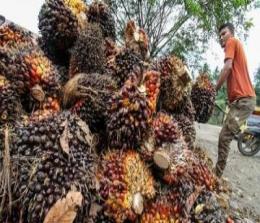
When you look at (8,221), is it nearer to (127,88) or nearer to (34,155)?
(34,155)

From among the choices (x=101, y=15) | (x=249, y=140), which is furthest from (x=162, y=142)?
(x=249, y=140)

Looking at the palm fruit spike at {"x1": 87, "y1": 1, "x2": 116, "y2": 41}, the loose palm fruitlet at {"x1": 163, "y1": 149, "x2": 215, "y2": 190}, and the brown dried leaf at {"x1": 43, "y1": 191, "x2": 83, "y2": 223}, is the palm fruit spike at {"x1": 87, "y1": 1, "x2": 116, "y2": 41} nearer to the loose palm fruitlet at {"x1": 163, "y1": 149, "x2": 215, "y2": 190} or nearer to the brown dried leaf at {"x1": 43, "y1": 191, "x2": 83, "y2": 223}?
the loose palm fruitlet at {"x1": 163, "y1": 149, "x2": 215, "y2": 190}

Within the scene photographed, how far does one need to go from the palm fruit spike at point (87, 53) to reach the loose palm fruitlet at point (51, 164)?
1.45 ft

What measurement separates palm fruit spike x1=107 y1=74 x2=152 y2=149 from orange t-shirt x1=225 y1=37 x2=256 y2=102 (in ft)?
9.18

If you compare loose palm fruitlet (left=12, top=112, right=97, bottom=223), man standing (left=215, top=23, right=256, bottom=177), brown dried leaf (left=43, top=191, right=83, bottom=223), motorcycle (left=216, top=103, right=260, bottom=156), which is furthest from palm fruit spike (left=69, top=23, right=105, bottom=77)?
motorcycle (left=216, top=103, right=260, bottom=156)

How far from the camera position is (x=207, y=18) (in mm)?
10898

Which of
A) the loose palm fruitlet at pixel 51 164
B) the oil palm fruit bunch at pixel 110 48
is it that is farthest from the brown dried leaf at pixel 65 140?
the oil palm fruit bunch at pixel 110 48

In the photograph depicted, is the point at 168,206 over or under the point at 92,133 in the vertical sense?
under

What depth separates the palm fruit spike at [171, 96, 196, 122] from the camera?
1.87m

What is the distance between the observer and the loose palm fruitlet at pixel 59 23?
186cm

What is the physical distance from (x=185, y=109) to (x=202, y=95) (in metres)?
0.28

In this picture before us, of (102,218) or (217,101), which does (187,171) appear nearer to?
(102,218)

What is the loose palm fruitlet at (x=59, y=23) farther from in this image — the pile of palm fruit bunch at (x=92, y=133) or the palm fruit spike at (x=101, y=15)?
the palm fruit spike at (x=101, y=15)

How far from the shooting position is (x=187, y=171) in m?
1.57
